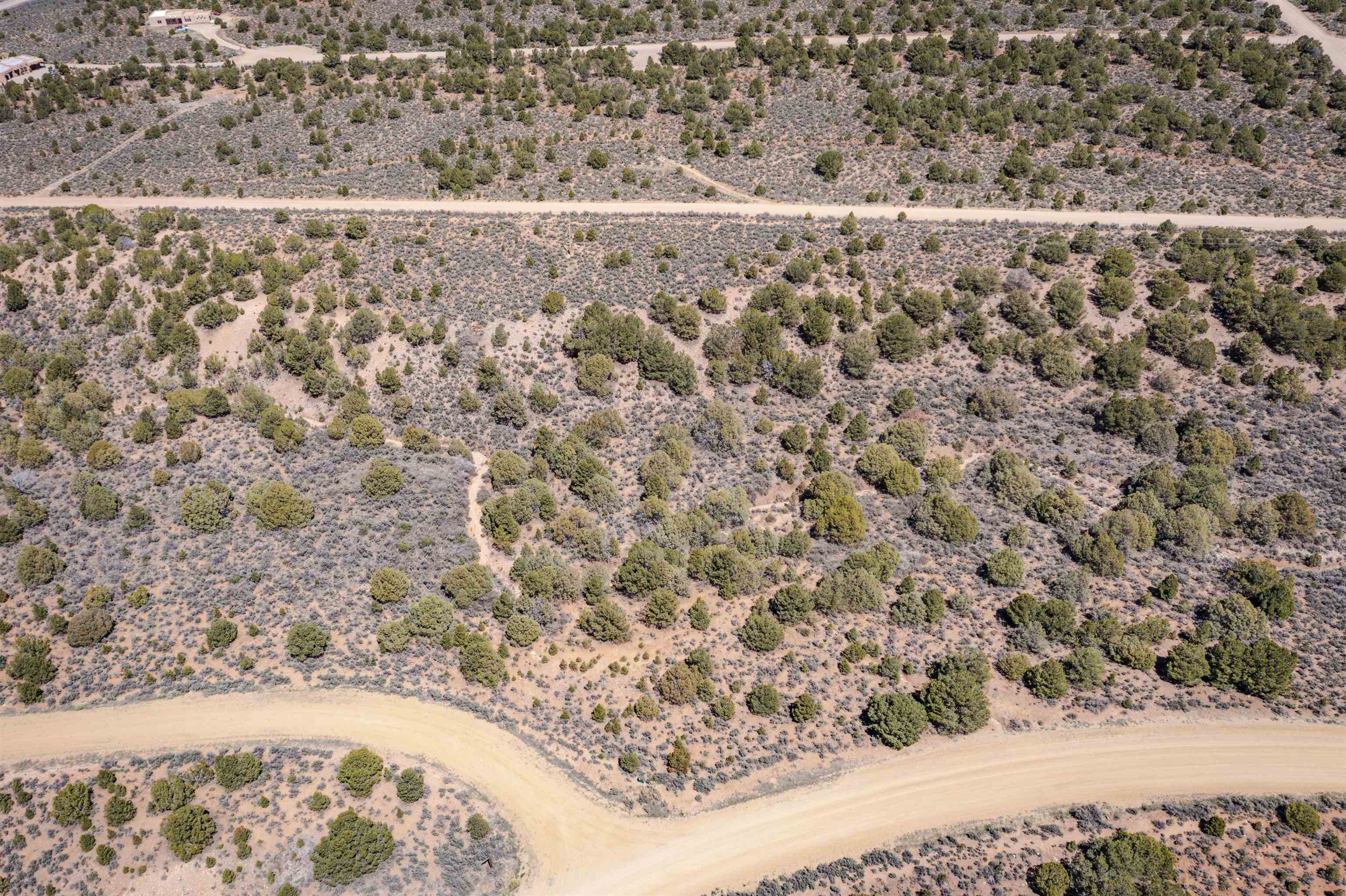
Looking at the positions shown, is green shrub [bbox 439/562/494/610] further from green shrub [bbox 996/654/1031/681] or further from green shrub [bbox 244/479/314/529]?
green shrub [bbox 996/654/1031/681]

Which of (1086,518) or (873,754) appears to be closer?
(873,754)

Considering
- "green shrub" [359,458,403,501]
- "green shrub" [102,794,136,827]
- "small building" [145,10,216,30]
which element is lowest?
"green shrub" [102,794,136,827]

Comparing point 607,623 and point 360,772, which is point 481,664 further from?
point 360,772

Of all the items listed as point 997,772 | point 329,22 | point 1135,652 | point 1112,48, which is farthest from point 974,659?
point 329,22

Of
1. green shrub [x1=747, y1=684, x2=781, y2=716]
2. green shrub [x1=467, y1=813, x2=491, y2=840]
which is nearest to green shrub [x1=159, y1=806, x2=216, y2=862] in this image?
Result: green shrub [x1=467, y1=813, x2=491, y2=840]

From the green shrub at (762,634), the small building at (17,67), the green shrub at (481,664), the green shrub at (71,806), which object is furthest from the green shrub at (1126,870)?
the small building at (17,67)

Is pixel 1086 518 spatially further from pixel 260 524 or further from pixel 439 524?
pixel 260 524
